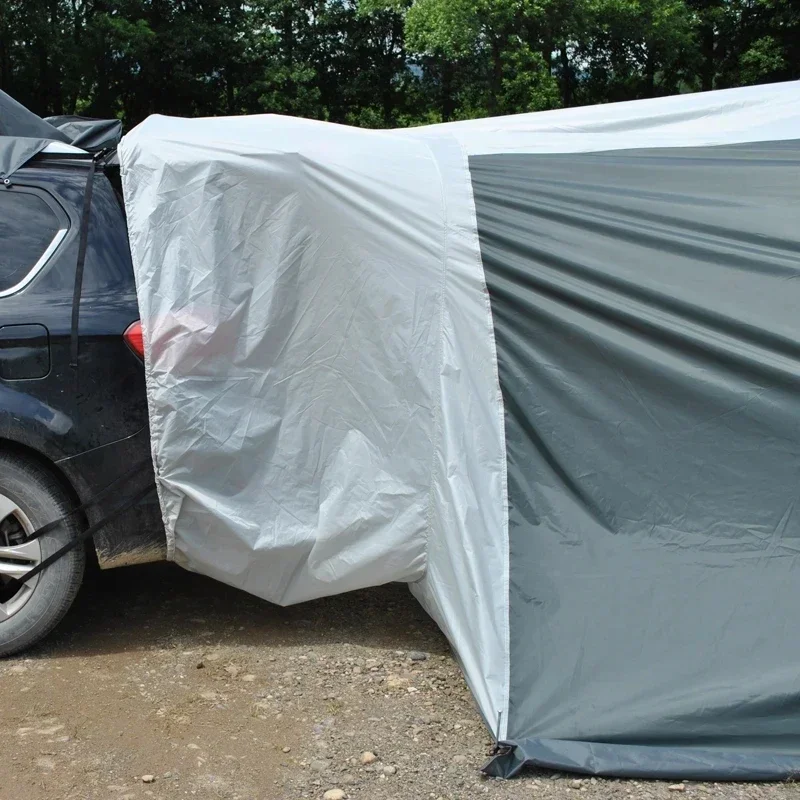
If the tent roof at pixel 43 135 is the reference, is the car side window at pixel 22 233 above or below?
below

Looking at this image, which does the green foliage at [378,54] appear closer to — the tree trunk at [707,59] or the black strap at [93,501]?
the tree trunk at [707,59]

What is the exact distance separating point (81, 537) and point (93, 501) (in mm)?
132

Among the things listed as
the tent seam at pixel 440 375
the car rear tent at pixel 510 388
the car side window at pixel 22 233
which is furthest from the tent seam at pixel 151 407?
the tent seam at pixel 440 375

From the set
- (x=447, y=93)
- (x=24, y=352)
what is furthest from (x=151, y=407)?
(x=447, y=93)

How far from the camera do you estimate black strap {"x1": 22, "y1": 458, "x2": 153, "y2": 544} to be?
3.37m

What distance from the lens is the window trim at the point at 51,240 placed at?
3.41 meters

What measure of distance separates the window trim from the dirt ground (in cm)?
133

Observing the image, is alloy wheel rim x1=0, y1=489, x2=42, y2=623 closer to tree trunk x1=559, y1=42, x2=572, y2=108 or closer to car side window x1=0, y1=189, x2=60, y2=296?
car side window x1=0, y1=189, x2=60, y2=296

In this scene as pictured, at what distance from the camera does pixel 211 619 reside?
387cm

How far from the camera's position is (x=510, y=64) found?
19.8 meters

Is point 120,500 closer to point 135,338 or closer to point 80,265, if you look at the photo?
point 135,338

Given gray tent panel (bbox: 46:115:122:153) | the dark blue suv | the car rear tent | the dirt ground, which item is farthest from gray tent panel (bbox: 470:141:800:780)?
gray tent panel (bbox: 46:115:122:153)

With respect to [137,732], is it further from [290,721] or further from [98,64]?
[98,64]

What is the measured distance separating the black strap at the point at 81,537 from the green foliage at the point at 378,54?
55.6 ft
